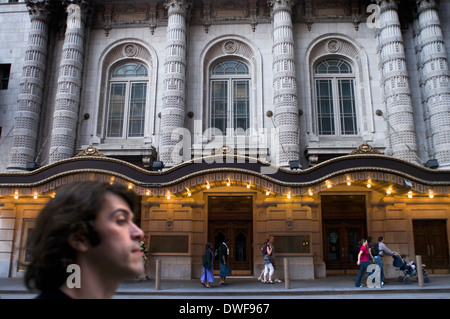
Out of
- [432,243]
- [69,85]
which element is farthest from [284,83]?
[69,85]

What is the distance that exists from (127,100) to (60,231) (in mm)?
18783

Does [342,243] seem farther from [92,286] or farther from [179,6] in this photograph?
[92,286]

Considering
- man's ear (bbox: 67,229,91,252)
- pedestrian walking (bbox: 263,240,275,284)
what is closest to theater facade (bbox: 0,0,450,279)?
pedestrian walking (bbox: 263,240,275,284)

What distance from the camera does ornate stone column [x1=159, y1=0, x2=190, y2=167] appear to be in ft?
57.3

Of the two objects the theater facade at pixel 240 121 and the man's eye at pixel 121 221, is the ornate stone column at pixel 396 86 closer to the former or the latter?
the theater facade at pixel 240 121

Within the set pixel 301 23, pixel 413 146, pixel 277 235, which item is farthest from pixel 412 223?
pixel 301 23

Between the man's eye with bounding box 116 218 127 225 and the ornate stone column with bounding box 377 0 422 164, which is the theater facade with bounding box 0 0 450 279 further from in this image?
the man's eye with bounding box 116 218 127 225

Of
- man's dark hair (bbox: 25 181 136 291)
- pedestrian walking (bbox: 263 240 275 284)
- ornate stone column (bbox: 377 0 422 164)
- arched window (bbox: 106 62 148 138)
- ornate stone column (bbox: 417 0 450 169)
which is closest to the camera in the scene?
man's dark hair (bbox: 25 181 136 291)

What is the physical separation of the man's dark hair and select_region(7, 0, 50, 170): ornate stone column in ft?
59.1

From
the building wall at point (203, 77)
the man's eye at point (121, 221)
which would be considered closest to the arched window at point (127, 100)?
the building wall at point (203, 77)

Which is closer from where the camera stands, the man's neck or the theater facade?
the man's neck

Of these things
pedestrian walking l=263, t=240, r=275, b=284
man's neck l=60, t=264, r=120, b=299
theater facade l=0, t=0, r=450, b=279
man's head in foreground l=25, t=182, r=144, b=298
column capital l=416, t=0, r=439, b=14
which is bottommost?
pedestrian walking l=263, t=240, r=275, b=284

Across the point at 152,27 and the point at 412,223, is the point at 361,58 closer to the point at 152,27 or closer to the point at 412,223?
the point at 412,223

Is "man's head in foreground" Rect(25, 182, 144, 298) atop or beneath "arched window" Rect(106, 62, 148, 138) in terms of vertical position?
beneath
